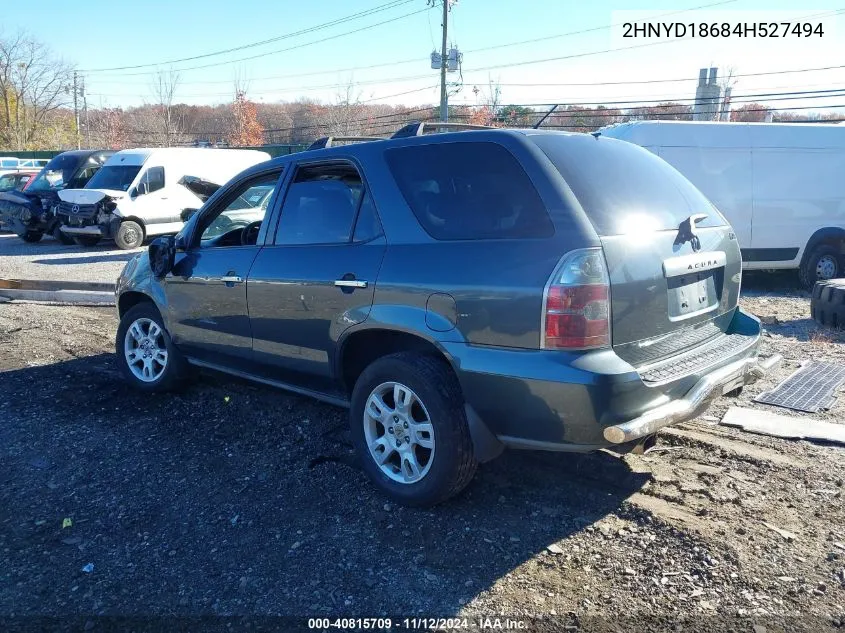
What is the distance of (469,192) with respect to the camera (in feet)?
11.0

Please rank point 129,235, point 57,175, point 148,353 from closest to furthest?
point 148,353
point 129,235
point 57,175

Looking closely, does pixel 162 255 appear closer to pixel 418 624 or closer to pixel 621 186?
pixel 621 186

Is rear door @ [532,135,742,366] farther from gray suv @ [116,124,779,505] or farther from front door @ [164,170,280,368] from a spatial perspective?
front door @ [164,170,280,368]

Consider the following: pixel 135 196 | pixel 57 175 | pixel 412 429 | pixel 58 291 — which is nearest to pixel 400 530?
pixel 412 429

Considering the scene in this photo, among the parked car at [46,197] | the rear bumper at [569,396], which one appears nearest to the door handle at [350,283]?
the rear bumper at [569,396]

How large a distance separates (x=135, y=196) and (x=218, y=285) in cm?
1287

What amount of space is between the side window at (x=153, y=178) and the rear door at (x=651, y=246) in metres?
14.7

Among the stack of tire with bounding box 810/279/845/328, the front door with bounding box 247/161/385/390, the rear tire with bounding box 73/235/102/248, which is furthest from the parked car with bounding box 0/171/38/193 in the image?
the stack of tire with bounding box 810/279/845/328

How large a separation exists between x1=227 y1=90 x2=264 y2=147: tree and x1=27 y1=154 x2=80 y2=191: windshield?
34162 mm

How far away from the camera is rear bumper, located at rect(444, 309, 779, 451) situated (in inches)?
113

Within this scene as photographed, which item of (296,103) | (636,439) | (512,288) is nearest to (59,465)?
(512,288)

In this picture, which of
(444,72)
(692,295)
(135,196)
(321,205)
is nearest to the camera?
(692,295)

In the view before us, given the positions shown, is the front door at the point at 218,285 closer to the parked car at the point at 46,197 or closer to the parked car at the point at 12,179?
the parked car at the point at 46,197

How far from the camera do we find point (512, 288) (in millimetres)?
2998
